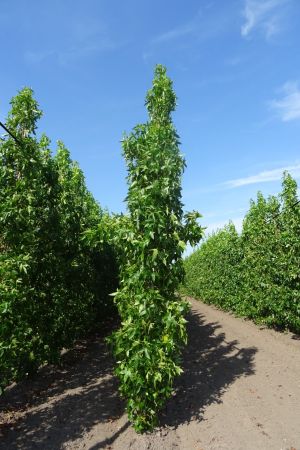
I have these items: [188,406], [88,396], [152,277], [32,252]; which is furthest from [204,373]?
[32,252]

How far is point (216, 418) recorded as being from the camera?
6543 millimetres

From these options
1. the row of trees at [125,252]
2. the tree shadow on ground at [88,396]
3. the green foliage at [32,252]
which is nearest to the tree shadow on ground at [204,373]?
the tree shadow on ground at [88,396]

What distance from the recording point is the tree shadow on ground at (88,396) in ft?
21.5

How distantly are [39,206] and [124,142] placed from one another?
2.58m

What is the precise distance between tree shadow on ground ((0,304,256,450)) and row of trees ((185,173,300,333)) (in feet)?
6.85

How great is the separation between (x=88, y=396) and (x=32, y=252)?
336cm

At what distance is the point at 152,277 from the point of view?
6039 millimetres

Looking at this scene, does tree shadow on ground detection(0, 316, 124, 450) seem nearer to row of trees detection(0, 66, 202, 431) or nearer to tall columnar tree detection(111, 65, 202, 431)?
row of trees detection(0, 66, 202, 431)

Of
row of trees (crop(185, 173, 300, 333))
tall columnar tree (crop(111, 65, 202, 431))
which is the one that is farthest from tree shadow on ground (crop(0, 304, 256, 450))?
row of trees (crop(185, 173, 300, 333))

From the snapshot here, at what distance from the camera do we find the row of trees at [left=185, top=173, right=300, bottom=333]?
452 inches

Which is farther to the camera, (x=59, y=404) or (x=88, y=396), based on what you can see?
(x=88, y=396)

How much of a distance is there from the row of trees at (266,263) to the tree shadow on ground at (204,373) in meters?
1.86

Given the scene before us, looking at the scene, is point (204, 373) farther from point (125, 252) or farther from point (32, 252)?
point (32, 252)

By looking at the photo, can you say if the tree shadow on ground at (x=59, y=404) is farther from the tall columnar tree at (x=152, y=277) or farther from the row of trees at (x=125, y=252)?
the tall columnar tree at (x=152, y=277)
